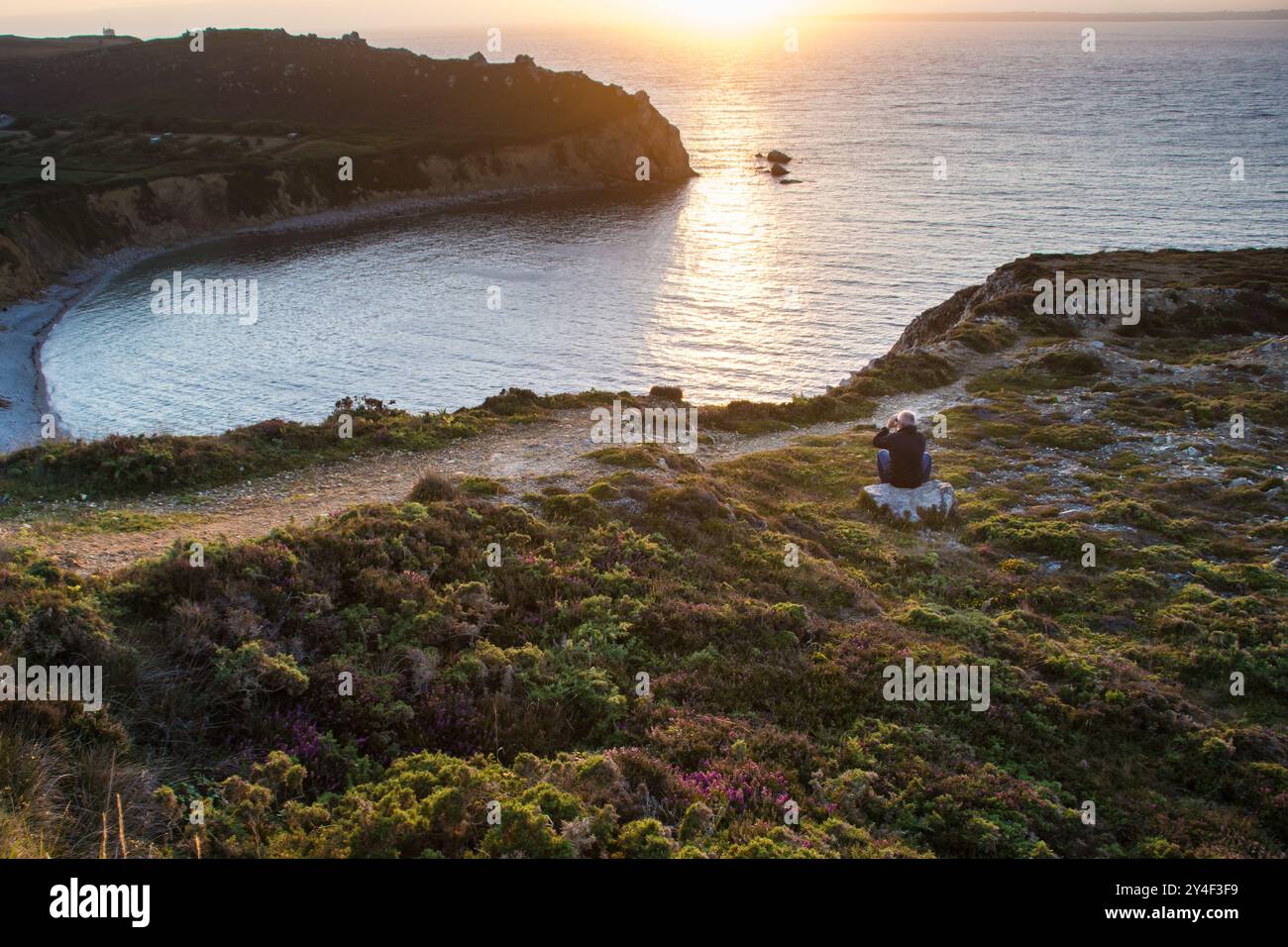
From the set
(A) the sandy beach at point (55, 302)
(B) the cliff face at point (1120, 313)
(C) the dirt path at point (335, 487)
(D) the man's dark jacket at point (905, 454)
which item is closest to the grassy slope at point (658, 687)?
(D) the man's dark jacket at point (905, 454)

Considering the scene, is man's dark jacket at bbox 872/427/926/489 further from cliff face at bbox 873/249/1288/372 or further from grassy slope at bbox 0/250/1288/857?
cliff face at bbox 873/249/1288/372

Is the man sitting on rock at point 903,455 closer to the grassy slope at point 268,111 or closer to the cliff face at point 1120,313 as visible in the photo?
the cliff face at point 1120,313

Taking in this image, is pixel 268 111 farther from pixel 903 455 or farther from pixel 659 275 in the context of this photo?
pixel 903 455

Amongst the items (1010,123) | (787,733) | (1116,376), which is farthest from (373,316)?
(1010,123)

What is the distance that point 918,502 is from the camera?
883 inches

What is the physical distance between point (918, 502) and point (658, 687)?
1166 cm

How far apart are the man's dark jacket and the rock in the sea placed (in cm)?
25

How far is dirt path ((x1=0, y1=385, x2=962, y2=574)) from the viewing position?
16516mm

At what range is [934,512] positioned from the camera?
2238cm

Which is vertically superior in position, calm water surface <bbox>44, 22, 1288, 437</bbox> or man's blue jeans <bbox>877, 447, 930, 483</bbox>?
calm water surface <bbox>44, 22, 1288, 437</bbox>

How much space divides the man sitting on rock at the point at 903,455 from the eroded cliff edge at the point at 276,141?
292ft

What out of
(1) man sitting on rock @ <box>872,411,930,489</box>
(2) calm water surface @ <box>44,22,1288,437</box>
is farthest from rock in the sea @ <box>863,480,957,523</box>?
(2) calm water surface @ <box>44,22,1288,437</box>

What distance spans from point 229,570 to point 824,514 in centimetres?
1477

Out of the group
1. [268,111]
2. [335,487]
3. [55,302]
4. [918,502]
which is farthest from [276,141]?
[918,502]
